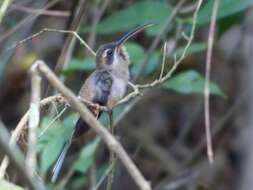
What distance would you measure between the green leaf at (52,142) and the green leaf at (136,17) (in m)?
0.53

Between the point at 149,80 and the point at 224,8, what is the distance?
3.88ft

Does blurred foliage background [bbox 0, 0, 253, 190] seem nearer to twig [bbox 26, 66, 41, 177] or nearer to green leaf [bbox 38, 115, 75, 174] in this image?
green leaf [bbox 38, 115, 75, 174]

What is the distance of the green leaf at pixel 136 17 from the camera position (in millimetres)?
3363

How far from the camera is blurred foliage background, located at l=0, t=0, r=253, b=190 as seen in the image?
11.0 feet

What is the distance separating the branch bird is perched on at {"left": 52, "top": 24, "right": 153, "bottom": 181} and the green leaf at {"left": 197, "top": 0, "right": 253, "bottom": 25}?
0.68 metres

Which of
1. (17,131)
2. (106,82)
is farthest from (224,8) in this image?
(17,131)

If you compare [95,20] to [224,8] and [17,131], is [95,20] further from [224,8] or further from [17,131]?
[17,131]

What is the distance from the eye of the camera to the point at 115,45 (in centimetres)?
250

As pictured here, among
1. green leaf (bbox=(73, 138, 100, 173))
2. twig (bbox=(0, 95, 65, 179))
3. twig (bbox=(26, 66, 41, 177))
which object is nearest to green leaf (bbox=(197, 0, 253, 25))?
green leaf (bbox=(73, 138, 100, 173))

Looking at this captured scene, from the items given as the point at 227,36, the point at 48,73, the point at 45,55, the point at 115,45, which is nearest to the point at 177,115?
the point at 227,36

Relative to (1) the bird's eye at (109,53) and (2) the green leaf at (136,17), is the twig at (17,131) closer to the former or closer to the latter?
(1) the bird's eye at (109,53)

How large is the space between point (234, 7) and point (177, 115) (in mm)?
2673

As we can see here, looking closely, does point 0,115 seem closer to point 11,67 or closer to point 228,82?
point 11,67

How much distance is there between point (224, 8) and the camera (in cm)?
307
